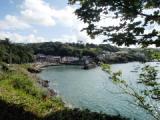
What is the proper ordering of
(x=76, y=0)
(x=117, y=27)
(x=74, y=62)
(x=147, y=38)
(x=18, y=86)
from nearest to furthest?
(x=147, y=38)
(x=117, y=27)
(x=76, y=0)
(x=18, y=86)
(x=74, y=62)

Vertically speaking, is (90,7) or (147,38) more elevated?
(90,7)

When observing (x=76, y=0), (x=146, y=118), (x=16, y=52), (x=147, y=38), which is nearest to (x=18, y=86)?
(x=146, y=118)

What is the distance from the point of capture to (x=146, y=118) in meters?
27.2

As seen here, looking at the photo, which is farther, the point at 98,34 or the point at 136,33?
the point at 98,34

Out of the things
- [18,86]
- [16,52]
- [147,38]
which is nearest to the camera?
[147,38]

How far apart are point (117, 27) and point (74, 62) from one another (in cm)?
17414

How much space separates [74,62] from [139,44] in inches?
6877

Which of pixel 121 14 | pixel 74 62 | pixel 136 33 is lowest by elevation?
pixel 74 62

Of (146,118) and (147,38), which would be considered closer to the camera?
(147,38)

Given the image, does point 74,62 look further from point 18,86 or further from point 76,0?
point 76,0

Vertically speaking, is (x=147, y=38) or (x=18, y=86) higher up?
(x=147, y=38)

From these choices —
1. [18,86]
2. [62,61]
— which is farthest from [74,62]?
[18,86]

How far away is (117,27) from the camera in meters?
10.1

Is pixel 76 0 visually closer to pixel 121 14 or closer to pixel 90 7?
pixel 90 7
